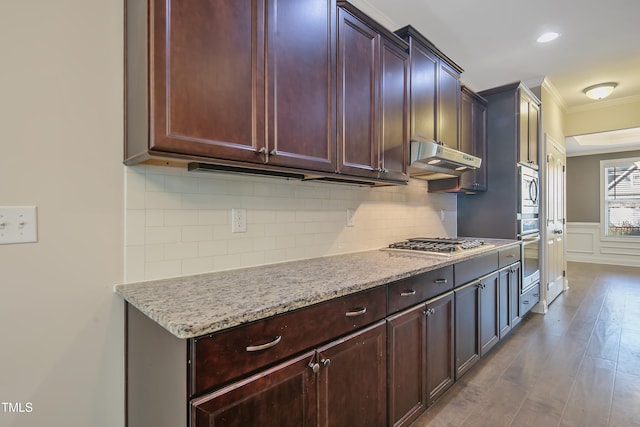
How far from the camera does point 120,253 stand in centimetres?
130

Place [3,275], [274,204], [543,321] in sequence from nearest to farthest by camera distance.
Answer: [3,275]
[274,204]
[543,321]

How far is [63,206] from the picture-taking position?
3.89 ft

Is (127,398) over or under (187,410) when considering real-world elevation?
under

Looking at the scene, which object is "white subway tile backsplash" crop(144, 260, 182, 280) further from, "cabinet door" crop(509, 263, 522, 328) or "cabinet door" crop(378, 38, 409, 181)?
"cabinet door" crop(509, 263, 522, 328)

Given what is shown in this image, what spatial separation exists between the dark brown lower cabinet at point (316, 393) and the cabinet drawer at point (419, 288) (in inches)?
6.4

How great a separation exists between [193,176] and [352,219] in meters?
1.19

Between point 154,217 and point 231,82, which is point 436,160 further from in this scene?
point 154,217

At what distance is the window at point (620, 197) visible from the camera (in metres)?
6.58

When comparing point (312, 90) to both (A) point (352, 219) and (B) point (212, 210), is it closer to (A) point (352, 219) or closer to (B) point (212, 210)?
(B) point (212, 210)

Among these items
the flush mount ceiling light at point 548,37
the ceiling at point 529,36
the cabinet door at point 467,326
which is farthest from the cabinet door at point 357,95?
the flush mount ceiling light at point 548,37

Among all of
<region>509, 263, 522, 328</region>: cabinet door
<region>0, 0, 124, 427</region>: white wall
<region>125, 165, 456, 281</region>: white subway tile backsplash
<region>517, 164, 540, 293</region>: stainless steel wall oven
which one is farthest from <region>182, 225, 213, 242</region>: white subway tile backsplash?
<region>517, 164, 540, 293</region>: stainless steel wall oven

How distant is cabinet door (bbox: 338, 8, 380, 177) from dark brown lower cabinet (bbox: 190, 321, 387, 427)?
0.90 meters

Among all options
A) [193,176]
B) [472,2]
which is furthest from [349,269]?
[472,2]

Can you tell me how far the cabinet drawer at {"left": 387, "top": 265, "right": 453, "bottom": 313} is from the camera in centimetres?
160
